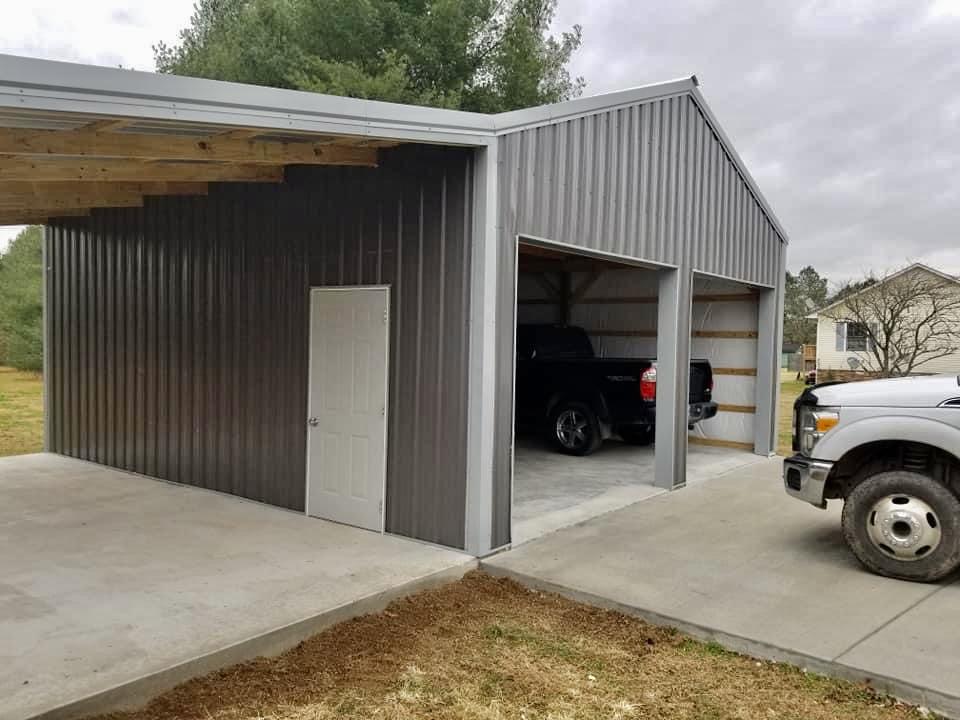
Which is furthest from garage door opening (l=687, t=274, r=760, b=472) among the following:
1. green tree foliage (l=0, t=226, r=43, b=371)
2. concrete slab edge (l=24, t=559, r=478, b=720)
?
green tree foliage (l=0, t=226, r=43, b=371)

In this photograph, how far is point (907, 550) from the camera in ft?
16.2

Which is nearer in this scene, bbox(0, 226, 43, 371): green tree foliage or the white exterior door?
the white exterior door

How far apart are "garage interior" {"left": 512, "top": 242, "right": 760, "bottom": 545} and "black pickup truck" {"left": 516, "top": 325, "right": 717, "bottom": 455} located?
11.5 inches

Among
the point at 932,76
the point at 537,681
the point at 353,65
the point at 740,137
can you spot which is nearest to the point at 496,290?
the point at 537,681

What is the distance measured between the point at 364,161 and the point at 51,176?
237 cm

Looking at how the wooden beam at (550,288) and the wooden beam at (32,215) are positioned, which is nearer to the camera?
the wooden beam at (32,215)

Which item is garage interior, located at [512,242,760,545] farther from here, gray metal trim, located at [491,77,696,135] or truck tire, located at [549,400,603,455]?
gray metal trim, located at [491,77,696,135]

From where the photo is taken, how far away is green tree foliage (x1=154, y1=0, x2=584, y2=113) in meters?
18.2

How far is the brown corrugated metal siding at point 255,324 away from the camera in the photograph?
5660 mm

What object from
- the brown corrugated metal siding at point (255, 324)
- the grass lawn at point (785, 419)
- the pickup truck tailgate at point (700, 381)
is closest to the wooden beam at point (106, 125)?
the brown corrugated metal siding at point (255, 324)

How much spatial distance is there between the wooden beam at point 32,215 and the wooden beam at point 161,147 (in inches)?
180

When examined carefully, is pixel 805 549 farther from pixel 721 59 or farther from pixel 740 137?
pixel 740 137

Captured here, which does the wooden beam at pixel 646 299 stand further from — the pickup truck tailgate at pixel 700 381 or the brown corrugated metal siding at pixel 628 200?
the pickup truck tailgate at pixel 700 381

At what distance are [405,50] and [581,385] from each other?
12146mm
